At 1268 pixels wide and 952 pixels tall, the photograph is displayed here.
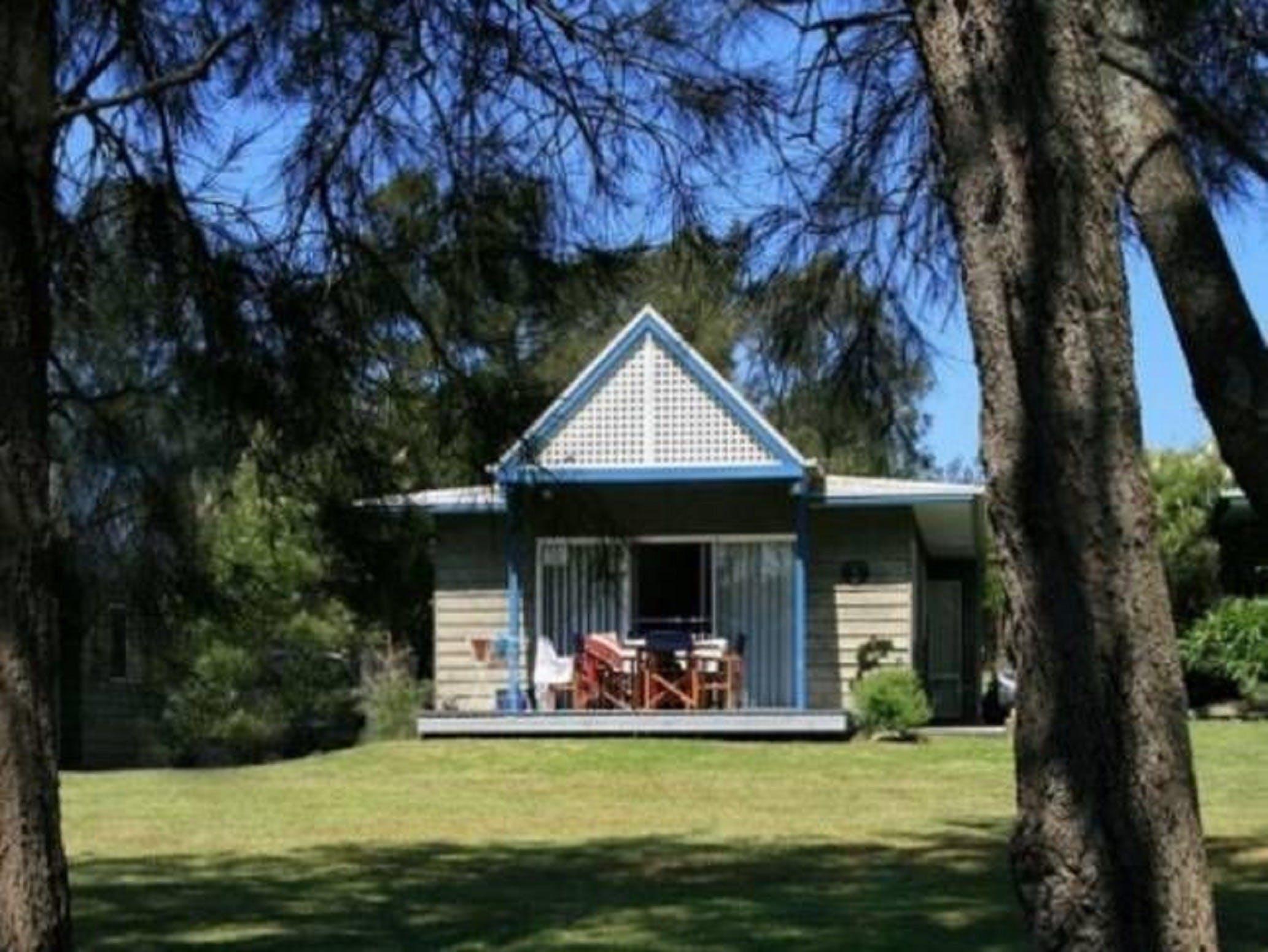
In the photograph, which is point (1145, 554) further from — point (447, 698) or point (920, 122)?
point (447, 698)

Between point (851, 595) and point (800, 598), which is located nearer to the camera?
point (800, 598)

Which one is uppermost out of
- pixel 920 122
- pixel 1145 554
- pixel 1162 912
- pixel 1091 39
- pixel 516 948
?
pixel 920 122

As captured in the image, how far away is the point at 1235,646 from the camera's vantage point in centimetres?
2484

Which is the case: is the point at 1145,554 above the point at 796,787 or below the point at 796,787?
above

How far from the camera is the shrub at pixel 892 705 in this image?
22703mm

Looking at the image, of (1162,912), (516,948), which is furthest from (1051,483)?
(516,948)

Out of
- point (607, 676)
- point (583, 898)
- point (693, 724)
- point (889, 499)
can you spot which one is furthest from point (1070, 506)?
point (889, 499)

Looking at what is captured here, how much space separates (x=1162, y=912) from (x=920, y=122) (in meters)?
4.92

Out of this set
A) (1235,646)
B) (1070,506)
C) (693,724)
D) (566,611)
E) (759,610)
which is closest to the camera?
(1070,506)

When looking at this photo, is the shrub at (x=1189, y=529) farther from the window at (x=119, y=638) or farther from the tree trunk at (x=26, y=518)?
the tree trunk at (x=26, y=518)

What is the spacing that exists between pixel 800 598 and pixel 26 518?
17902mm

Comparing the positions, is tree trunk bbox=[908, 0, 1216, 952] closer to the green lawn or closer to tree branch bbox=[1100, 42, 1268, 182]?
tree branch bbox=[1100, 42, 1268, 182]

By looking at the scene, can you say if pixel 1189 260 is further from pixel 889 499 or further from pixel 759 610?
pixel 759 610

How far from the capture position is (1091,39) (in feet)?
16.9
